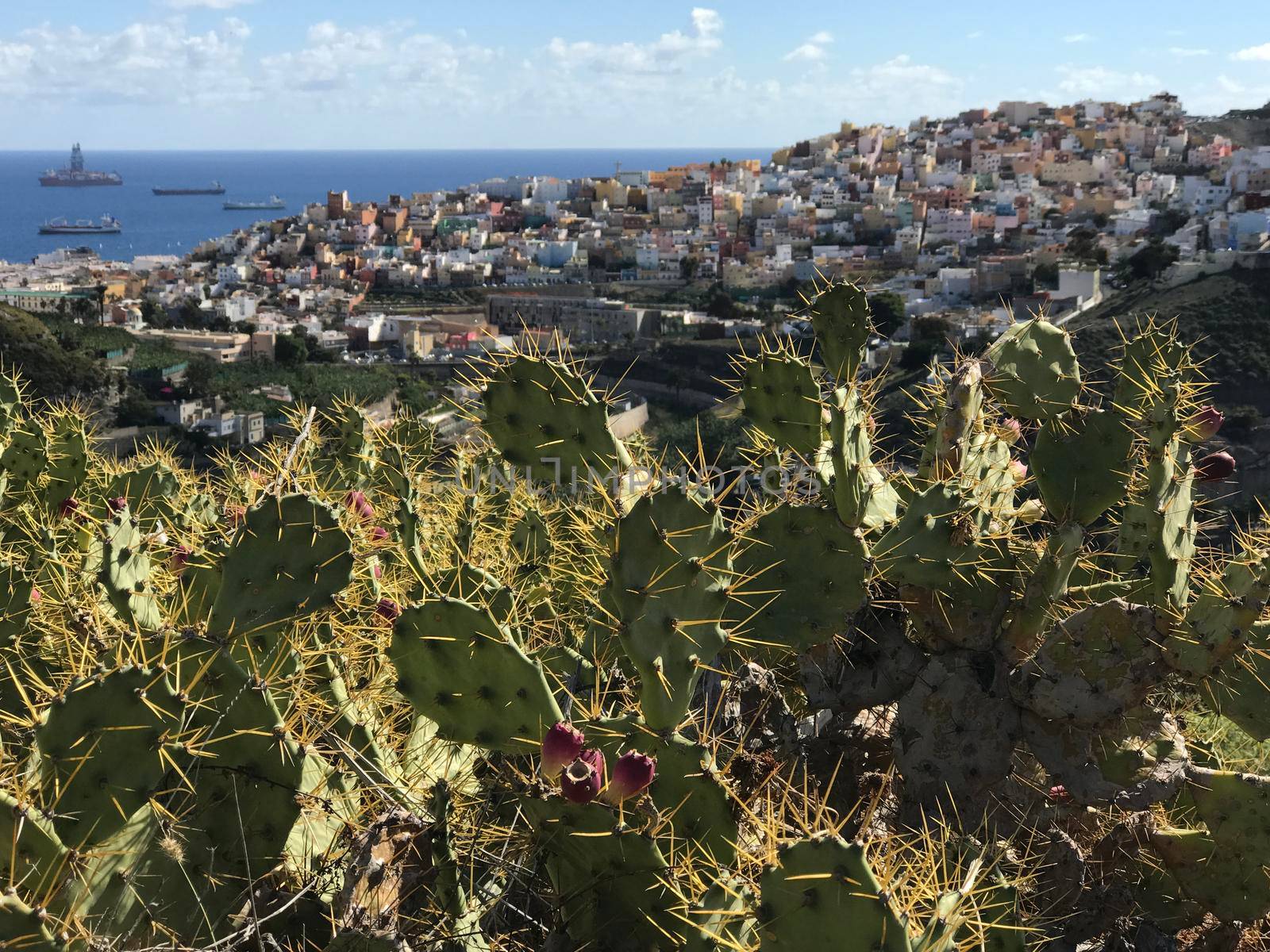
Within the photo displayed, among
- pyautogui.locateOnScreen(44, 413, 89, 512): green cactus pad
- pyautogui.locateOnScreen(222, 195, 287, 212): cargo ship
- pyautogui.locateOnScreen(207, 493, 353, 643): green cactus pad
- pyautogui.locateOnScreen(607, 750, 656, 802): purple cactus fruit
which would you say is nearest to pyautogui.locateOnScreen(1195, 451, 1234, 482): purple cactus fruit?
pyautogui.locateOnScreen(607, 750, 656, 802): purple cactus fruit

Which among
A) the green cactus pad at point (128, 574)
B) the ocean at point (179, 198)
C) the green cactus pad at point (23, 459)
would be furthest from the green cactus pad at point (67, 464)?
the ocean at point (179, 198)

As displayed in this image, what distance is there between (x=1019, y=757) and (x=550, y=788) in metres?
0.82

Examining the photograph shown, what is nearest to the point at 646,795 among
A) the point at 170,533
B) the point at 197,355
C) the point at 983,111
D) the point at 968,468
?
the point at 968,468

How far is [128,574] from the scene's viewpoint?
168cm

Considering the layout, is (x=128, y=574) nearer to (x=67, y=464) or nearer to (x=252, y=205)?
(x=67, y=464)

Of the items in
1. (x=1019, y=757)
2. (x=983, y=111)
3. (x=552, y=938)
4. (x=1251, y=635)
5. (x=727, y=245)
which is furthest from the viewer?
(x=983, y=111)

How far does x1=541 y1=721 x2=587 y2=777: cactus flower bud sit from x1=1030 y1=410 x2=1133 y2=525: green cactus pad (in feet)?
2.91

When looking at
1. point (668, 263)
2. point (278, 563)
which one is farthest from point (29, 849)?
point (668, 263)

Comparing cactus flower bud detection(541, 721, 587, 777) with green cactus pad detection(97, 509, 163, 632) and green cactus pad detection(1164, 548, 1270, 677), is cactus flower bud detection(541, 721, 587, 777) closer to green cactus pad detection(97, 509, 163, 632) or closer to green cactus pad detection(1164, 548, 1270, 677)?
green cactus pad detection(97, 509, 163, 632)

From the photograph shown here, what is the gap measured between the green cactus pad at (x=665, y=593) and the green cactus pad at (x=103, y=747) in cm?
49

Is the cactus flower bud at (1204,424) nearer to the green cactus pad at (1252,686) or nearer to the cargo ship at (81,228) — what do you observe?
the green cactus pad at (1252,686)

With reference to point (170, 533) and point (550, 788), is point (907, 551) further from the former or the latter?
point (170, 533)

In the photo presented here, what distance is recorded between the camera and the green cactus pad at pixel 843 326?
82.5 inches

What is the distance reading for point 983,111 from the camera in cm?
7831
